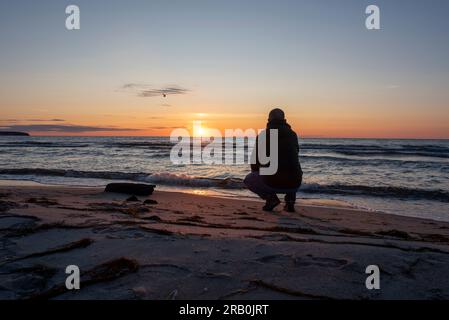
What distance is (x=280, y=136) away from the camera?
6121 mm

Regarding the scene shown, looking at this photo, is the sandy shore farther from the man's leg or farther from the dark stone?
the dark stone

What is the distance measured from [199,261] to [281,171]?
3581 millimetres

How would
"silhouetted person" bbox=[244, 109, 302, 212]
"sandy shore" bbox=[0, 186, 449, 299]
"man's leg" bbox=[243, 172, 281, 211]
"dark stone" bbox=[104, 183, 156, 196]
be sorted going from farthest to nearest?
"dark stone" bbox=[104, 183, 156, 196], "man's leg" bbox=[243, 172, 281, 211], "silhouetted person" bbox=[244, 109, 302, 212], "sandy shore" bbox=[0, 186, 449, 299]

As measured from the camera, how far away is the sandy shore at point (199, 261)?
8.05ft

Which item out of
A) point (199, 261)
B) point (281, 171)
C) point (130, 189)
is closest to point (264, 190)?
point (281, 171)

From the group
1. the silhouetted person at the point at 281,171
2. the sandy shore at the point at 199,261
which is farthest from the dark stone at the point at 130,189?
the sandy shore at the point at 199,261

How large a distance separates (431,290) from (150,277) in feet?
6.43

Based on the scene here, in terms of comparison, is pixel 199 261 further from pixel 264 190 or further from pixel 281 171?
pixel 264 190

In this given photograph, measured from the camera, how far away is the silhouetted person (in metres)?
6.16

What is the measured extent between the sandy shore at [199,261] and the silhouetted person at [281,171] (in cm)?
170

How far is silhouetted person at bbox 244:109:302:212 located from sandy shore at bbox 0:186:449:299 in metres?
1.70

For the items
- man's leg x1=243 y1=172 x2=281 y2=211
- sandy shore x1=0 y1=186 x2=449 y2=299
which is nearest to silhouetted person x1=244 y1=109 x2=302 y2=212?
man's leg x1=243 y1=172 x2=281 y2=211
